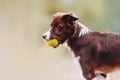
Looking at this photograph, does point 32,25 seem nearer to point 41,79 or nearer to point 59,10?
point 59,10

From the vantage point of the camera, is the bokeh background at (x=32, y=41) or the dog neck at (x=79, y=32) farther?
the bokeh background at (x=32, y=41)

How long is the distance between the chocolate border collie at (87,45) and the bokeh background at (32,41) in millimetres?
259

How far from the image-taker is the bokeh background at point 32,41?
4.56 feet

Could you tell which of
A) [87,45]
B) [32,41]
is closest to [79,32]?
[87,45]

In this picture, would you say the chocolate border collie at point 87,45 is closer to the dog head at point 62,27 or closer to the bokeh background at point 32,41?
the dog head at point 62,27

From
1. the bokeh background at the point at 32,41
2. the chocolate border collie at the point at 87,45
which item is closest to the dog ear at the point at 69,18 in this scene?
the chocolate border collie at the point at 87,45

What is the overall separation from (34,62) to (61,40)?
0.37 metres

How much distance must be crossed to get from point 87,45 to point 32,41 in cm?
40

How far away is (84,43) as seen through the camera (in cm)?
112

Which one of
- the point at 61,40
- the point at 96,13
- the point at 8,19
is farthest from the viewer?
the point at 96,13

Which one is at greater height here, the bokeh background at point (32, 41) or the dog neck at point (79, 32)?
the bokeh background at point (32, 41)

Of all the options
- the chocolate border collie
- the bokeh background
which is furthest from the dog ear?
the bokeh background

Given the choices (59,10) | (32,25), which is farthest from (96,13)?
(32,25)

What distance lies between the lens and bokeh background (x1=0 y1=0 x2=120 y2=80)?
4.56 ft
